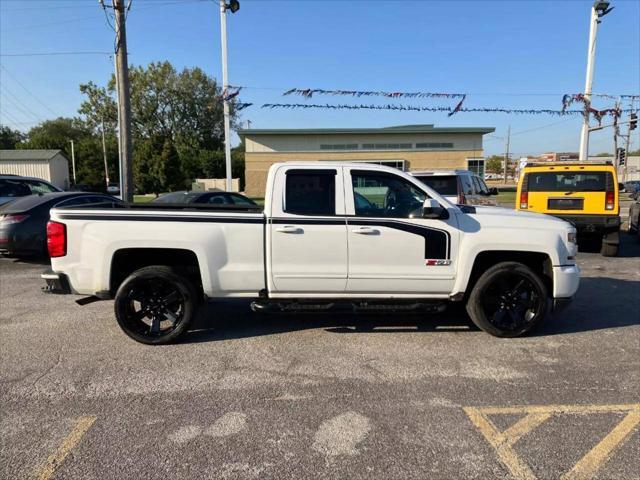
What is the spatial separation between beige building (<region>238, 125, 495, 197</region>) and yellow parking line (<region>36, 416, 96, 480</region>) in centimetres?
3589

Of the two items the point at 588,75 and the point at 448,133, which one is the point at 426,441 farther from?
the point at 448,133

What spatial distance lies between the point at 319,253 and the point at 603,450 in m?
2.85

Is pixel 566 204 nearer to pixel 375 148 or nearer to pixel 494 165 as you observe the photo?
pixel 375 148

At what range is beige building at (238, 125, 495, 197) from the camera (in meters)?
38.4

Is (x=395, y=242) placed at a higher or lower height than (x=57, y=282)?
higher

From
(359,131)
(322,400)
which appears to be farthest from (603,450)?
(359,131)

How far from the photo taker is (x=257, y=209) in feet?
17.6

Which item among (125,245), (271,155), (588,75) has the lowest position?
(125,245)

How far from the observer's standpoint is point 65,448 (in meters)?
2.94

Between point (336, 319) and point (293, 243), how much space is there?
1.41 m

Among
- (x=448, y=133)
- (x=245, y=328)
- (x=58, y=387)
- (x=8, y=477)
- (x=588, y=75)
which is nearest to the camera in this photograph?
(x=8, y=477)

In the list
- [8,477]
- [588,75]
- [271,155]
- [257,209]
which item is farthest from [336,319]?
[271,155]

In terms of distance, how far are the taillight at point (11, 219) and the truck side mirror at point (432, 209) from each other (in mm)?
7721

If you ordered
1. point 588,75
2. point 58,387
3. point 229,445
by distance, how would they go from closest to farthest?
point 229,445 → point 58,387 → point 588,75
